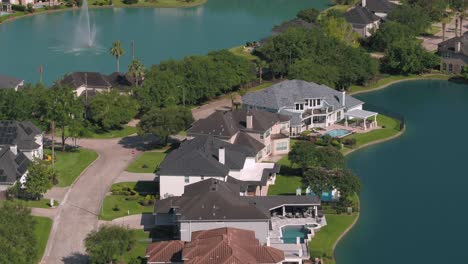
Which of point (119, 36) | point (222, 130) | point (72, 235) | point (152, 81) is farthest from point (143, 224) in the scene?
point (119, 36)

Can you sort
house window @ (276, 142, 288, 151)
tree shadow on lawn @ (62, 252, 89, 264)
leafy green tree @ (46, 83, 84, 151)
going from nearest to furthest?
1. tree shadow on lawn @ (62, 252, 89, 264)
2. leafy green tree @ (46, 83, 84, 151)
3. house window @ (276, 142, 288, 151)

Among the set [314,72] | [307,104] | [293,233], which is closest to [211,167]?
[293,233]

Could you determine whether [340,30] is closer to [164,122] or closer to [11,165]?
[164,122]

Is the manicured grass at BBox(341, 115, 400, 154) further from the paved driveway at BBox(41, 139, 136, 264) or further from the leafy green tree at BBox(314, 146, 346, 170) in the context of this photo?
the paved driveway at BBox(41, 139, 136, 264)

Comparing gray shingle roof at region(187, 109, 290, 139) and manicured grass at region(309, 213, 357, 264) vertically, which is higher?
gray shingle roof at region(187, 109, 290, 139)

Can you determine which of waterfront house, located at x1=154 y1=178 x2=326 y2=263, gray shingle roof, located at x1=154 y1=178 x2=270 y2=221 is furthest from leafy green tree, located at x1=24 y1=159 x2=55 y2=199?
gray shingle roof, located at x1=154 y1=178 x2=270 y2=221

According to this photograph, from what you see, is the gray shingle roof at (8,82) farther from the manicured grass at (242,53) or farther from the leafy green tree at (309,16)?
the leafy green tree at (309,16)

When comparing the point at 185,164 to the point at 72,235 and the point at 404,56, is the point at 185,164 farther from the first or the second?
the point at 404,56
